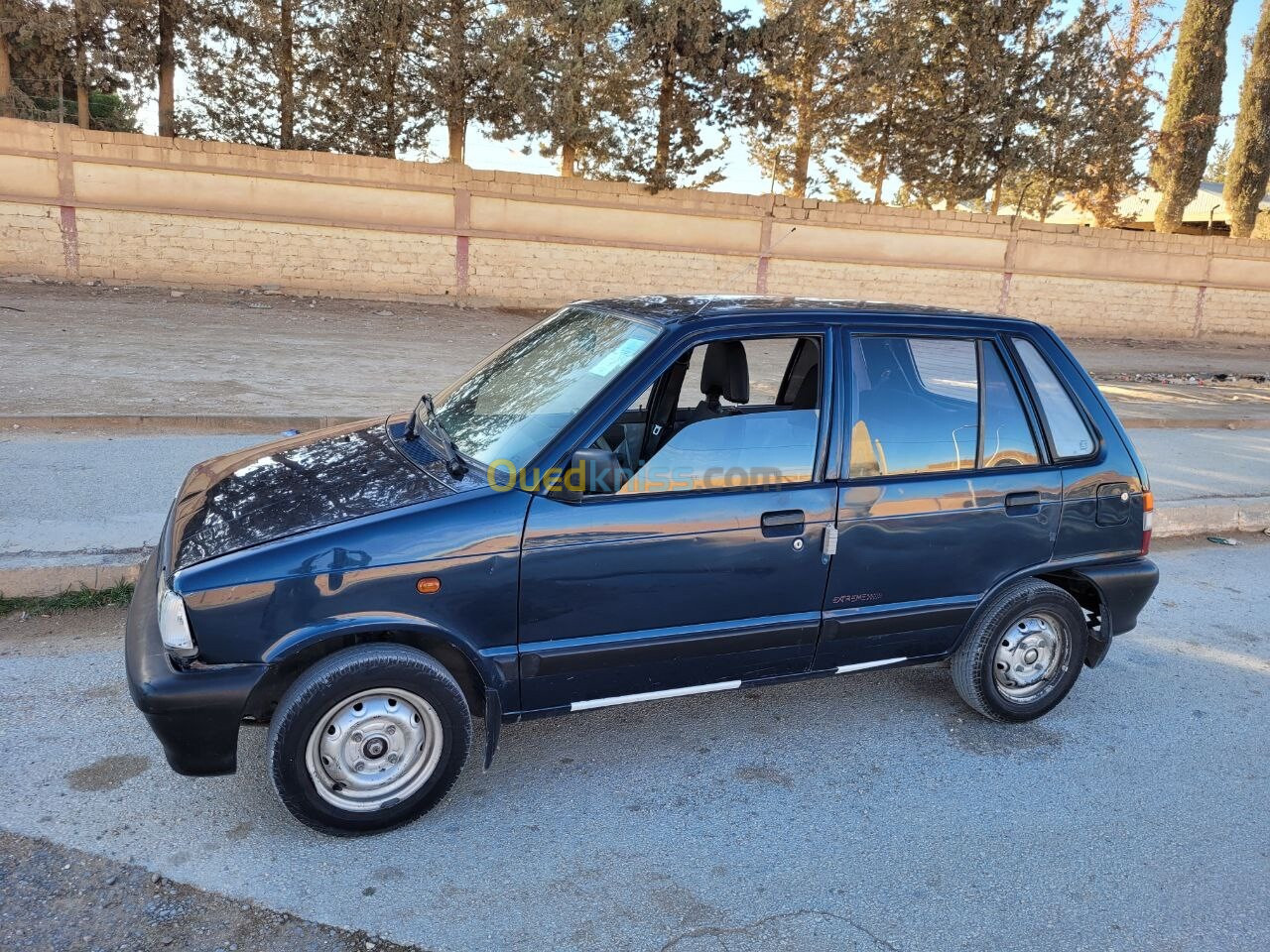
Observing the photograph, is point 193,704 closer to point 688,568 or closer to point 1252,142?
point 688,568

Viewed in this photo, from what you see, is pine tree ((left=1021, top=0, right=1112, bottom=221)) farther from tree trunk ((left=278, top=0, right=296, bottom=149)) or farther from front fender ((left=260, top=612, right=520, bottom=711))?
front fender ((left=260, top=612, right=520, bottom=711))

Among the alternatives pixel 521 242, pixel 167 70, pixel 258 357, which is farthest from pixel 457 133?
pixel 258 357

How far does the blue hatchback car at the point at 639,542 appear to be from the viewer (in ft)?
9.04

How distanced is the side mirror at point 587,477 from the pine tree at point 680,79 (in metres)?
15.9

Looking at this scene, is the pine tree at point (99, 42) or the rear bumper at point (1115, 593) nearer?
the rear bumper at point (1115, 593)

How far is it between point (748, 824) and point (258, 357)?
10.00 meters

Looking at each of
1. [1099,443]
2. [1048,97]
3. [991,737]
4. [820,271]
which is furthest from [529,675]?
[1048,97]

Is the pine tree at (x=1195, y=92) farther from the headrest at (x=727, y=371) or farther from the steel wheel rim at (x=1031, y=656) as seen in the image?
the headrest at (x=727, y=371)

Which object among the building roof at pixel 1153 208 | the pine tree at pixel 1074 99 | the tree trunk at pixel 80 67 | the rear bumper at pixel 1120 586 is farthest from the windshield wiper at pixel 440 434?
the building roof at pixel 1153 208

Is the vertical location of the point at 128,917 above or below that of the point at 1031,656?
below

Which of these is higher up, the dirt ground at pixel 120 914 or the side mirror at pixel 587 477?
the side mirror at pixel 587 477

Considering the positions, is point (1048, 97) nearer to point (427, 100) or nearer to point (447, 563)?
point (427, 100)

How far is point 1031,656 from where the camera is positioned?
3.91 meters

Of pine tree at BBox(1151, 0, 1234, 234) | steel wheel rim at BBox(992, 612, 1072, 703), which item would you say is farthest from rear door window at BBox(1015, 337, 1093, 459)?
pine tree at BBox(1151, 0, 1234, 234)
